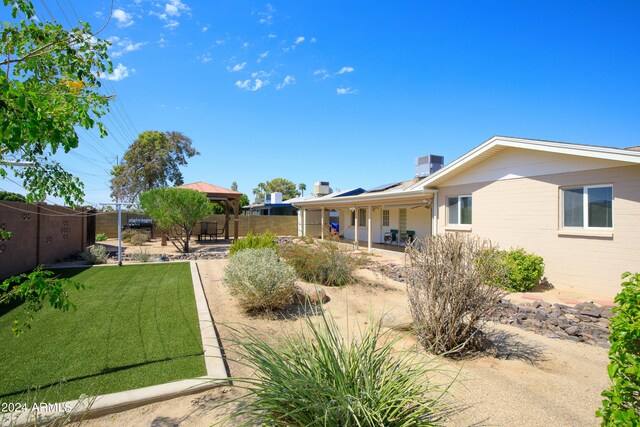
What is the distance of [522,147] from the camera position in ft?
28.5

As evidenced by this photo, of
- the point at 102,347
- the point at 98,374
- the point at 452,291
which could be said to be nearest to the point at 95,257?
the point at 102,347

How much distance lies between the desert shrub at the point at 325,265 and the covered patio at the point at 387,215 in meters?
3.28

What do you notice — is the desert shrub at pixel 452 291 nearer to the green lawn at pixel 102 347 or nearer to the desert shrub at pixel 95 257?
the green lawn at pixel 102 347

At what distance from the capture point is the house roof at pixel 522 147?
674 centimetres

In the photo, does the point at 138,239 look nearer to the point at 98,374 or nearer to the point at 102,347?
the point at 102,347

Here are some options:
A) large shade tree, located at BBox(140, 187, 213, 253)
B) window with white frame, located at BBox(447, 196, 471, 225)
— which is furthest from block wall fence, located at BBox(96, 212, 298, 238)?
window with white frame, located at BBox(447, 196, 471, 225)

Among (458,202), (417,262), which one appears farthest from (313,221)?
(417,262)

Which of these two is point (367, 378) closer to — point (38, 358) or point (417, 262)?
point (417, 262)

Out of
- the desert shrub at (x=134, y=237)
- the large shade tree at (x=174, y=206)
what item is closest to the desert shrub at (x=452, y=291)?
the large shade tree at (x=174, y=206)

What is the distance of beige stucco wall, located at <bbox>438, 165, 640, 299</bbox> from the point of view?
22.7ft

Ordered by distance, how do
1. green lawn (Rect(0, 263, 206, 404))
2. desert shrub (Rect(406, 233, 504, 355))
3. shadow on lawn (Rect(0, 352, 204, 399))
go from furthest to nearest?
desert shrub (Rect(406, 233, 504, 355)) → green lawn (Rect(0, 263, 206, 404)) → shadow on lawn (Rect(0, 352, 204, 399))

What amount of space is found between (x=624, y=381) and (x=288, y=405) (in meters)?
2.13

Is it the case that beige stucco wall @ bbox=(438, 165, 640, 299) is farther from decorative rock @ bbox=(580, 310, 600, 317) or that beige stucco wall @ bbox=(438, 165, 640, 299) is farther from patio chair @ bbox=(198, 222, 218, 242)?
patio chair @ bbox=(198, 222, 218, 242)

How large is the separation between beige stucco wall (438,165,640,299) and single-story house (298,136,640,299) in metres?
0.02
